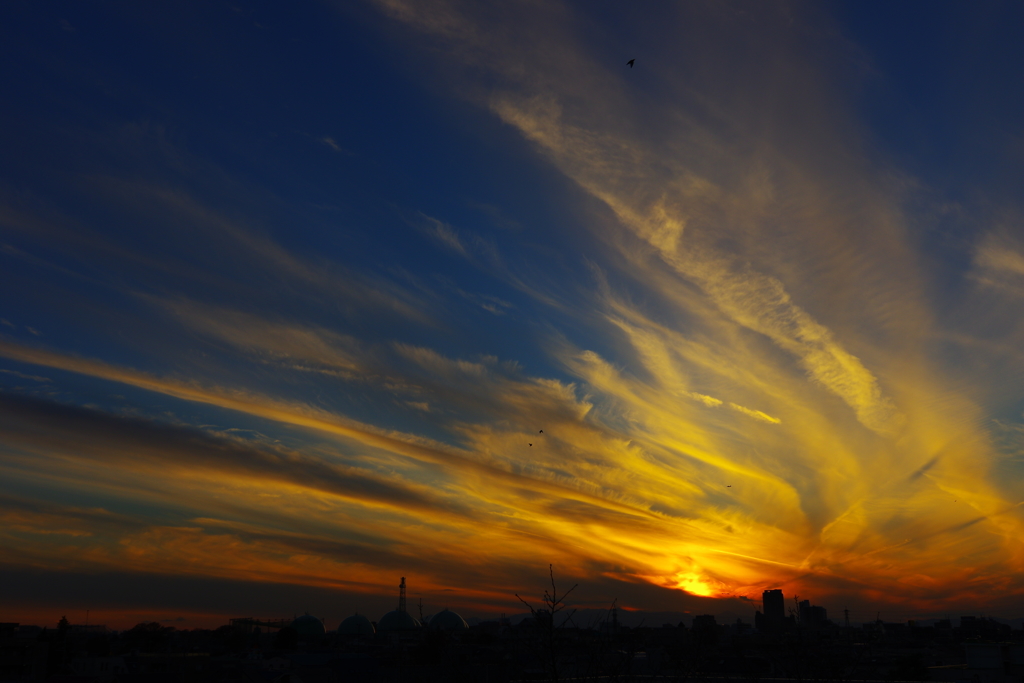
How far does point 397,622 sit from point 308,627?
17.9 meters

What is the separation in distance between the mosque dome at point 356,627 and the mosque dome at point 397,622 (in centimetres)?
255

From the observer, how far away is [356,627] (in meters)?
142

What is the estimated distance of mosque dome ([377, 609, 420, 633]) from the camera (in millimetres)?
141500

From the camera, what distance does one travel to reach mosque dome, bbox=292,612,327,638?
132m

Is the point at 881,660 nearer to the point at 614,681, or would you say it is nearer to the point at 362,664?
the point at 362,664

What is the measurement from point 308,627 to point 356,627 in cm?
1086

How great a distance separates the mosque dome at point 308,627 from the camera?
132 m

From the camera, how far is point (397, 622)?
143250 mm

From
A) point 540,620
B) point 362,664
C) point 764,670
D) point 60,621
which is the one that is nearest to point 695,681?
point 540,620

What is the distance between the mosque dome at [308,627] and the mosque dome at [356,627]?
5209mm

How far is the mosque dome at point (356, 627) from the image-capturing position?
139512 mm

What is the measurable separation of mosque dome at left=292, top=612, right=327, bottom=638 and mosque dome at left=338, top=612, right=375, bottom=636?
5.21 metres

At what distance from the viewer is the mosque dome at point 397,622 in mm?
141500

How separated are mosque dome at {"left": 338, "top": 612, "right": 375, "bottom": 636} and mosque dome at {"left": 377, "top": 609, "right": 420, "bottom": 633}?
2554mm
